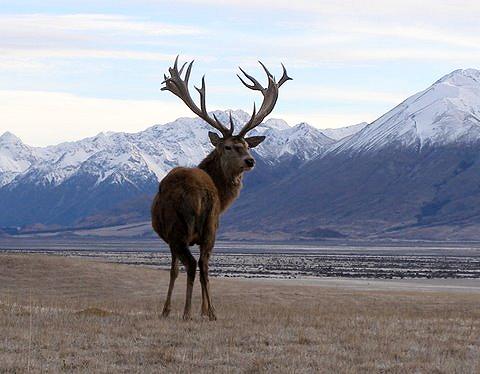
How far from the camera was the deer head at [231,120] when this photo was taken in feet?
57.9

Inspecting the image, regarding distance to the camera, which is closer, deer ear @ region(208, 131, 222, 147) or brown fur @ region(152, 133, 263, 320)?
brown fur @ region(152, 133, 263, 320)

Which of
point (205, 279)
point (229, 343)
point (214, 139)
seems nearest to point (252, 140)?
point (214, 139)

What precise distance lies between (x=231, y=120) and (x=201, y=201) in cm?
156

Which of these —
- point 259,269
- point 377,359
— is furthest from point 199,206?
point 259,269

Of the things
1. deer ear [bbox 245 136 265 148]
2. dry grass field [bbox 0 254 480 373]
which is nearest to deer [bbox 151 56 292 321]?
deer ear [bbox 245 136 265 148]

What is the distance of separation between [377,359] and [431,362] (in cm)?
65

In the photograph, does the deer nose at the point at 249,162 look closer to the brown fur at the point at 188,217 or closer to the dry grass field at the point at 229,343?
the brown fur at the point at 188,217

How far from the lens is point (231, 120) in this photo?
1717cm

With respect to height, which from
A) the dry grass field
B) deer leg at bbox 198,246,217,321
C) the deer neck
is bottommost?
the dry grass field

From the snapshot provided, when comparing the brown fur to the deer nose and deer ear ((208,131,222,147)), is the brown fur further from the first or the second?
deer ear ((208,131,222,147))

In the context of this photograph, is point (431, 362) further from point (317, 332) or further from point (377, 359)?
point (317, 332)

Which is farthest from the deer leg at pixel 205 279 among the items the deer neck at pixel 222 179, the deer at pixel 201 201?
the deer neck at pixel 222 179

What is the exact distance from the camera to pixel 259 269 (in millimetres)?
84875

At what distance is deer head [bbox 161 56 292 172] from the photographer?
17641mm
